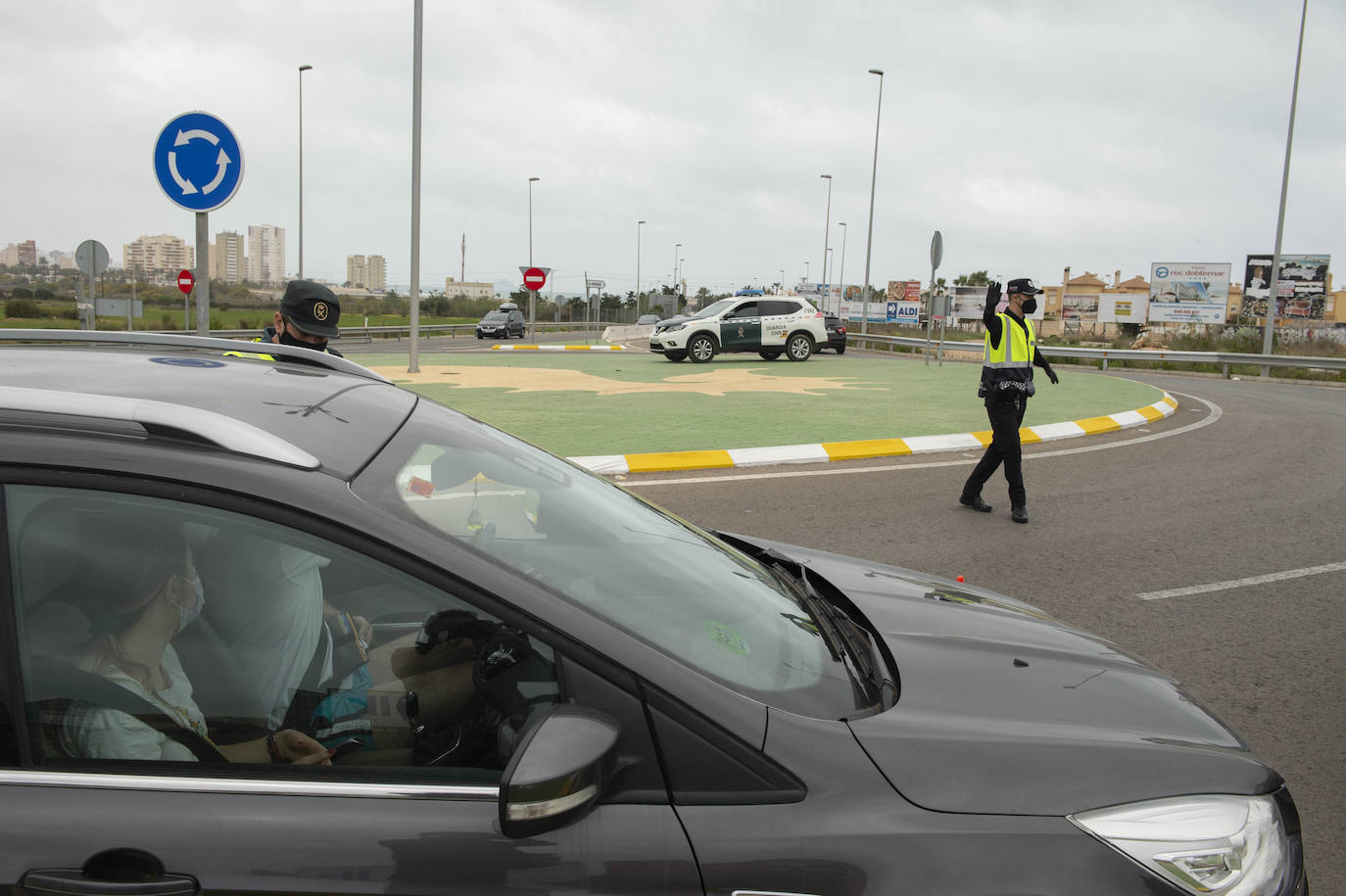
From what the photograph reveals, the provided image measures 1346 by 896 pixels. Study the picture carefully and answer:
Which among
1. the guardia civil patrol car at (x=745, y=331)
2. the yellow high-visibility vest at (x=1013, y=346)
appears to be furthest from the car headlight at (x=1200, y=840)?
the guardia civil patrol car at (x=745, y=331)

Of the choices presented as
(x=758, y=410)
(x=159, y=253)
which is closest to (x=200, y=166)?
(x=758, y=410)

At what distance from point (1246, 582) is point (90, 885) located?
6.15 m

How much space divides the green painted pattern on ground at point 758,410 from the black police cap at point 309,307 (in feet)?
7.82

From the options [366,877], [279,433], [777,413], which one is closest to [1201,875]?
[366,877]

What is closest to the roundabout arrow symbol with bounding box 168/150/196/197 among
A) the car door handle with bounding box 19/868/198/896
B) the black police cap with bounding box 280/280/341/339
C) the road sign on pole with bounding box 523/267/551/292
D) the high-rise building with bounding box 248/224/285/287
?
the black police cap with bounding box 280/280/341/339

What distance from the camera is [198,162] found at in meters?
5.93

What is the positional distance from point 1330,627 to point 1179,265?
41.3 meters

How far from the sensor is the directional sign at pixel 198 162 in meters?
5.84

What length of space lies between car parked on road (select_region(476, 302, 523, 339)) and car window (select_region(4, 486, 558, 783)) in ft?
144

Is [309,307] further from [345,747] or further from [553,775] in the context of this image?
[553,775]

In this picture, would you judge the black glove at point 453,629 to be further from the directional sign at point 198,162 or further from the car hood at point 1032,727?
the directional sign at point 198,162

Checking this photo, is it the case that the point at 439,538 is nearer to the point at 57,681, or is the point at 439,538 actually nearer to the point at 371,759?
the point at 371,759

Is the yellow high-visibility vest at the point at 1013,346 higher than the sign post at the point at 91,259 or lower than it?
lower

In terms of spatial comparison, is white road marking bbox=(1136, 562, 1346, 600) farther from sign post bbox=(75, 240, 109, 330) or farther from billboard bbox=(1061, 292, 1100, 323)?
billboard bbox=(1061, 292, 1100, 323)
